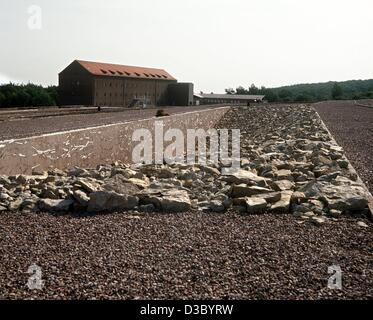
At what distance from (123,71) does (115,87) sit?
19.1ft

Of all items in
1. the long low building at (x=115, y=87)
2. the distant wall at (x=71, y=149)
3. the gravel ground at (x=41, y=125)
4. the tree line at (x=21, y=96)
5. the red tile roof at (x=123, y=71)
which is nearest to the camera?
the distant wall at (x=71, y=149)

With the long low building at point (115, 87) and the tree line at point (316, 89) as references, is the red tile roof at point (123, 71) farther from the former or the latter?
the tree line at point (316, 89)

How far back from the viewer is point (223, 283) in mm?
4027

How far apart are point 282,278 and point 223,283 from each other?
558mm

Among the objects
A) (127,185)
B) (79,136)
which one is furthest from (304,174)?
(79,136)

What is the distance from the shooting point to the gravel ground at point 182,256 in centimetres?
388

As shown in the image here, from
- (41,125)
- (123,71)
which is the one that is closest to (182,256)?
(41,125)

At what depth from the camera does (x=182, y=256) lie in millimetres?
4664

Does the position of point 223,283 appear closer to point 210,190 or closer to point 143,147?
point 210,190

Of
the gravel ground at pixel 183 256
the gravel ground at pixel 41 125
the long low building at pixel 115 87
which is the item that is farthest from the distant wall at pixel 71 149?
the long low building at pixel 115 87

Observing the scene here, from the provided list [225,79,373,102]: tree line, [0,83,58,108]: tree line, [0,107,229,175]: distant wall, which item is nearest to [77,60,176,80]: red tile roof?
[0,83,58,108]: tree line

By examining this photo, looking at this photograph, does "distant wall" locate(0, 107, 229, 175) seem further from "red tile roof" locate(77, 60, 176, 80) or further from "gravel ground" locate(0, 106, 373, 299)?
Result: "red tile roof" locate(77, 60, 176, 80)

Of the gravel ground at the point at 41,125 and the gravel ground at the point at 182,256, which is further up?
the gravel ground at the point at 41,125
